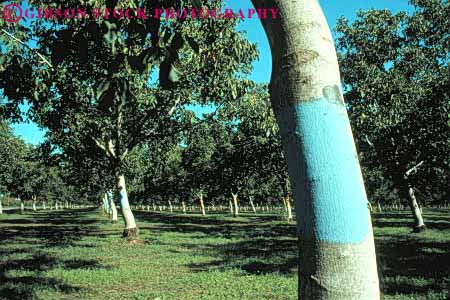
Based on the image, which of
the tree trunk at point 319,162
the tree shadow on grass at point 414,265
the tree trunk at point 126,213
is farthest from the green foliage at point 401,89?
the tree trunk at point 319,162

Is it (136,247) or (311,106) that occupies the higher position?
(311,106)

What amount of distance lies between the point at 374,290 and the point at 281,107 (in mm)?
786

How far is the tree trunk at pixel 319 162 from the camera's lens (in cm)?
142

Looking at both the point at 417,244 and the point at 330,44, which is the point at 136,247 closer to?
the point at 417,244

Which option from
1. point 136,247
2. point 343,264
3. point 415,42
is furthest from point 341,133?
point 415,42

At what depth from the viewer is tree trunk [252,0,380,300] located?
4.66 feet

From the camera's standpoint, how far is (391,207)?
96938mm

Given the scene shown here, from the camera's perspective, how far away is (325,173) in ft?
4.75

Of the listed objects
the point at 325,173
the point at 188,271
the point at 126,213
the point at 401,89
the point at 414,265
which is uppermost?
the point at 401,89

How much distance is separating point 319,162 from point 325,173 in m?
0.05

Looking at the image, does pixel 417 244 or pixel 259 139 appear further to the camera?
pixel 259 139

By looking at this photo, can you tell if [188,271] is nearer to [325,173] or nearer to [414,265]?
[414,265]

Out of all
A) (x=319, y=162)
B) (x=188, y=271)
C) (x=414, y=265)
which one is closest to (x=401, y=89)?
(x=414, y=265)

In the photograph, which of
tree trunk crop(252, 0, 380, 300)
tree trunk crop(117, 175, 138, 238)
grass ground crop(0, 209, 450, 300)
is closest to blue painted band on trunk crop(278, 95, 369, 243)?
tree trunk crop(252, 0, 380, 300)
